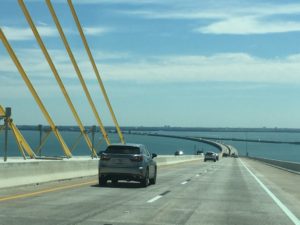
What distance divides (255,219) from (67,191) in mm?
8027

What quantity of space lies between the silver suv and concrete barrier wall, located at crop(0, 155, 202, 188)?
228 cm

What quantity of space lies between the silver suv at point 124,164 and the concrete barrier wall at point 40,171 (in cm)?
228

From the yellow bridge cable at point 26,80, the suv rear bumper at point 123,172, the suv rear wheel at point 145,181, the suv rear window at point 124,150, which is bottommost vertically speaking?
the suv rear wheel at point 145,181

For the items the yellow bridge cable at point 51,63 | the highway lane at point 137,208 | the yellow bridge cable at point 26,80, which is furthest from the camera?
the yellow bridge cable at point 51,63

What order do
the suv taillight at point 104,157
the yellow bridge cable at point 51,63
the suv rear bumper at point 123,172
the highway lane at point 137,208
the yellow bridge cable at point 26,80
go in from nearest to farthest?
the highway lane at point 137,208 → the suv rear bumper at point 123,172 → the suv taillight at point 104,157 → the yellow bridge cable at point 26,80 → the yellow bridge cable at point 51,63

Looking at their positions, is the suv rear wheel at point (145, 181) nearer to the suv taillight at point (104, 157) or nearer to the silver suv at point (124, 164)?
the silver suv at point (124, 164)

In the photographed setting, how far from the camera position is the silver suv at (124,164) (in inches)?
878

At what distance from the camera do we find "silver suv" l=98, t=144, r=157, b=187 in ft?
73.2

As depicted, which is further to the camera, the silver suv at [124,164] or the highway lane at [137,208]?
the silver suv at [124,164]

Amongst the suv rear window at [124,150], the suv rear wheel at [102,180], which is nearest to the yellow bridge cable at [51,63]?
the suv rear window at [124,150]

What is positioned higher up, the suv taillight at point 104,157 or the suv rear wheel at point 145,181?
the suv taillight at point 104,157

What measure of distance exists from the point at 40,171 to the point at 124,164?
10.4ft

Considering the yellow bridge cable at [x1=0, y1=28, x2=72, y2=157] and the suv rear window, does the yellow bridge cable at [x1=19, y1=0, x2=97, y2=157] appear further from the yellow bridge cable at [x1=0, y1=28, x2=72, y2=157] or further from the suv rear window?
the suv rear window

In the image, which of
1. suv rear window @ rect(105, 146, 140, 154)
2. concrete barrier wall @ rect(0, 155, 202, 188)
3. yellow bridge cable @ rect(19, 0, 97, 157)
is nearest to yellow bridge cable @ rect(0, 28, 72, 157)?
yellow bridge cable @ rect(19, 0, 97, 157)
